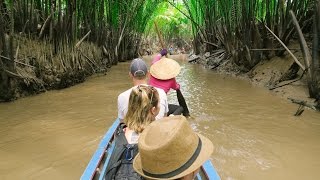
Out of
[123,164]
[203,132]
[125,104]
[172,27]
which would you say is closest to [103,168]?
[125,104]

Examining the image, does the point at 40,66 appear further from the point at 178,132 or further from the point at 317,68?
the point at 178,132

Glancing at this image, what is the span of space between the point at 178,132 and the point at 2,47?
6686 millimetres

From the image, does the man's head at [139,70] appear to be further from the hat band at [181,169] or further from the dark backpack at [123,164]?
the hat band at [181,169]

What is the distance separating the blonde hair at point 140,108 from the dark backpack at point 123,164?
133 mm

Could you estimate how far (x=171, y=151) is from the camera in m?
1.53

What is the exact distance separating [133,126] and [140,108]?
5.4 inches

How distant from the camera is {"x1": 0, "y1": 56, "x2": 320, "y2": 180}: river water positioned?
430 centimetres

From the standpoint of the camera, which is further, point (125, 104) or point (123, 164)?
point (125, 104)

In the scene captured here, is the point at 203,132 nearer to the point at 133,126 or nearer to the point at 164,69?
the point at 164,69

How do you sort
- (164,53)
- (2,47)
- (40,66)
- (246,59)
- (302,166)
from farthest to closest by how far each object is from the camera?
(246,59) < (40,66) < (2,47) < (164,53) < (302,166)

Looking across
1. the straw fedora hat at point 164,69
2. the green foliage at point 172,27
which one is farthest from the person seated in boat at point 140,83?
the green foliage at point 172,27

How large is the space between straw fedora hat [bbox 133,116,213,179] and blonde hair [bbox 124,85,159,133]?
93 centimetres

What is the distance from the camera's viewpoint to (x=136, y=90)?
263 centimetres

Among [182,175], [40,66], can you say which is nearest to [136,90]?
[182,175]
